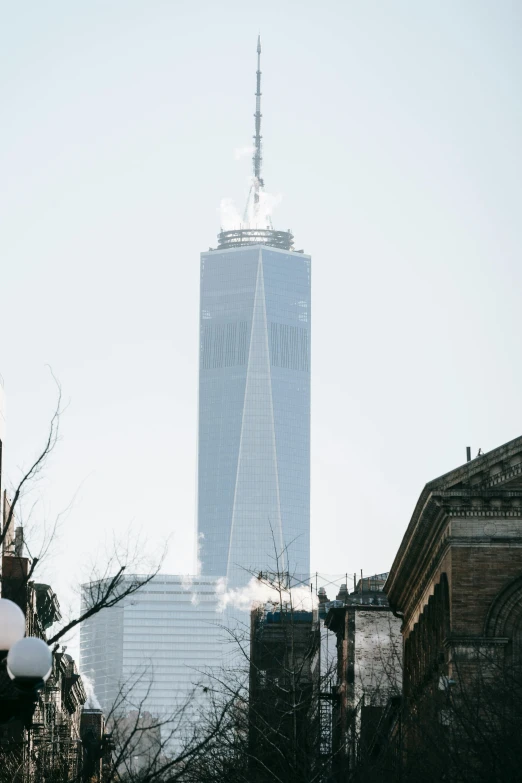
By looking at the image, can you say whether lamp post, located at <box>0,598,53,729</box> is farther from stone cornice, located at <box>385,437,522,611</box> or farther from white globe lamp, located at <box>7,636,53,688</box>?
stone cornice, located at <box>385,437,522,611</box>

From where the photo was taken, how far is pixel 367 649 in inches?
3593

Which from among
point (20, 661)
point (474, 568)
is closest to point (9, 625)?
point (20, 661)

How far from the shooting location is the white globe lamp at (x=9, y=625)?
23312mm

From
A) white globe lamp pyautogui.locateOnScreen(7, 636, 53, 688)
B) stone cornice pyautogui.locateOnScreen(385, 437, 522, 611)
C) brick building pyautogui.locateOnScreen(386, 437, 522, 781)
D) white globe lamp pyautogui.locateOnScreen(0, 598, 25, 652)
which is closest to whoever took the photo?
white globe lamp pyautogui.locateOnScreen(7, 636, 53, 688)

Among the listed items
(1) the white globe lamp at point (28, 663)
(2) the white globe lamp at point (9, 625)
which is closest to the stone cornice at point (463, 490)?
(2) the white globe lamp at point (9, 625)

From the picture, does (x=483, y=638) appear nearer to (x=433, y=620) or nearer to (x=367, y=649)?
(x=433, y=620)

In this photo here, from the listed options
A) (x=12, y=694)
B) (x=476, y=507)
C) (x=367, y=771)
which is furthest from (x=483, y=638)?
(x=12, y=694)

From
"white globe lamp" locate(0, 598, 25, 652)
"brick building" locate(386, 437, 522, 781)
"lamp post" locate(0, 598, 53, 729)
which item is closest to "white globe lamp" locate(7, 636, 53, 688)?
"lamp post" locate(0, 598, 53, 729)

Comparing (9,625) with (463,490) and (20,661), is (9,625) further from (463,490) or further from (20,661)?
(463,490)

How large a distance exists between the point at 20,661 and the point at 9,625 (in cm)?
101

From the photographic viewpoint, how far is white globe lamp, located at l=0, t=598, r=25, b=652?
23.3 m

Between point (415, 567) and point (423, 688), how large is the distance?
22.5ft

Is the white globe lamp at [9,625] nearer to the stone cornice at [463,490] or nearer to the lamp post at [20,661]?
the lamp post at [20,661]

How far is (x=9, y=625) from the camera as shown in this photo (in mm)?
23406
